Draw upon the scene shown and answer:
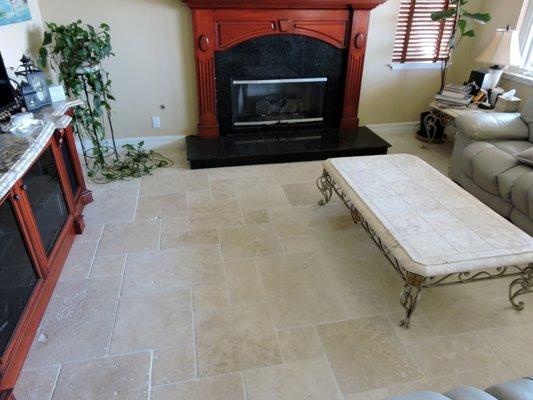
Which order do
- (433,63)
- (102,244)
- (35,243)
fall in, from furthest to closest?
(433,63), (102,244), (35,243)

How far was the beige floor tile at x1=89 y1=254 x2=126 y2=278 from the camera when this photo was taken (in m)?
2.29

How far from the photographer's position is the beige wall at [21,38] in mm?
2553

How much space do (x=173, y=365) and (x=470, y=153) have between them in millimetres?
2552

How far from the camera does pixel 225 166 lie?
3.60 m

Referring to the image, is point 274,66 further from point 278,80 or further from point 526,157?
point 526,157

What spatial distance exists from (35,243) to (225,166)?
1.91m

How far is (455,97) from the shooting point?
3627 millimetres

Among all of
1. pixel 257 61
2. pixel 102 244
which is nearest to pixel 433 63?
pixel 257 61

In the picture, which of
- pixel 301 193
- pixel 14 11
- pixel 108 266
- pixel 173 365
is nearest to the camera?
pixel 173 365

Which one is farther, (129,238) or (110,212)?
(110,212)

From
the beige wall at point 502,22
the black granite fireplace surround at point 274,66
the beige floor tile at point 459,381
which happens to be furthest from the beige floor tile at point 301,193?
the beige wall at point 502,22

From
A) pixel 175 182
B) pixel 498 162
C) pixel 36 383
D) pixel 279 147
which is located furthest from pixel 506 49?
pixel 36 383

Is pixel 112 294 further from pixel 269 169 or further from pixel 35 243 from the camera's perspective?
pixel 269 169

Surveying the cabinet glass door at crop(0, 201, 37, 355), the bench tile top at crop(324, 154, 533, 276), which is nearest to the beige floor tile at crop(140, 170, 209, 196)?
the bench tile top at crop(324, 154, 533, 276)
